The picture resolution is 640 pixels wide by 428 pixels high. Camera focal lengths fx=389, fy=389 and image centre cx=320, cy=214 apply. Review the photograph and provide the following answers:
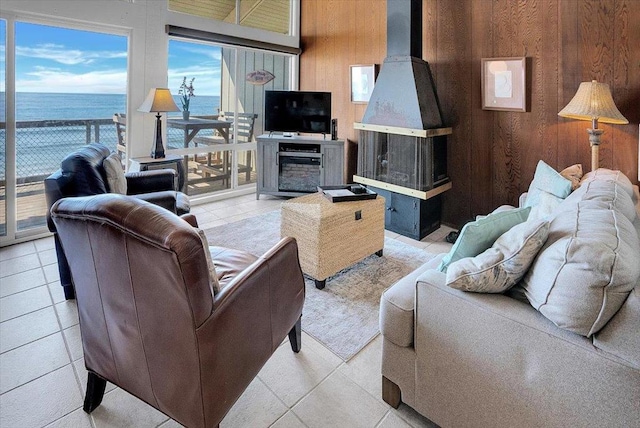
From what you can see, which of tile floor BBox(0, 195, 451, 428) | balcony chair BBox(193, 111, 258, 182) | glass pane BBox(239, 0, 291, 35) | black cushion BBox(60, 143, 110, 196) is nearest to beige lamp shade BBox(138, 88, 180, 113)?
balcony chair BBox(193, 111, 258, 182)

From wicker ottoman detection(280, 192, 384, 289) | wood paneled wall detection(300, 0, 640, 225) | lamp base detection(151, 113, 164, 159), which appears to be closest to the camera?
wicker ottoman detection(280, 192, 384, 289)

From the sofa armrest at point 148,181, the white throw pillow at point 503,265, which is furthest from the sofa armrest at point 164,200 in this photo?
the white throw pillow at point 503,265

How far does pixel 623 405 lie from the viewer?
1055 millimetres

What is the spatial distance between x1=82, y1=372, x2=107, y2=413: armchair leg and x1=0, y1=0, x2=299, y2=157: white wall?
10.7ft

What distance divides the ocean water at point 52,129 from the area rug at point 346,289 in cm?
167

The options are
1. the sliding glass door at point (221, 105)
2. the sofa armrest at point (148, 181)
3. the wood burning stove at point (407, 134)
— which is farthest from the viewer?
the sliding glass door at point (221, 105)

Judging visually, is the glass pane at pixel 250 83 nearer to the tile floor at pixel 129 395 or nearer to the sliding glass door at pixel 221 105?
the sliding glass door at pixel 221 105

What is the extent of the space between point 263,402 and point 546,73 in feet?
11.7

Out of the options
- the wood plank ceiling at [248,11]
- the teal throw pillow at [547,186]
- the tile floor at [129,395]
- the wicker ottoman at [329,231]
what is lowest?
the tile floor at [129,395]

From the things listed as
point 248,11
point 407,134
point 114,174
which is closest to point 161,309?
point 114,174

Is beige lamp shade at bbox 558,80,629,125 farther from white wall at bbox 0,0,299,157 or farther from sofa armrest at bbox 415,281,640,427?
white wall at bbox 0,0,299,157

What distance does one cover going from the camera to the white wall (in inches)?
145

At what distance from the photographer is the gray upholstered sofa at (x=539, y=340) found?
1.07 m

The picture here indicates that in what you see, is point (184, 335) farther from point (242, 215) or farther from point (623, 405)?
point (242, 215)
